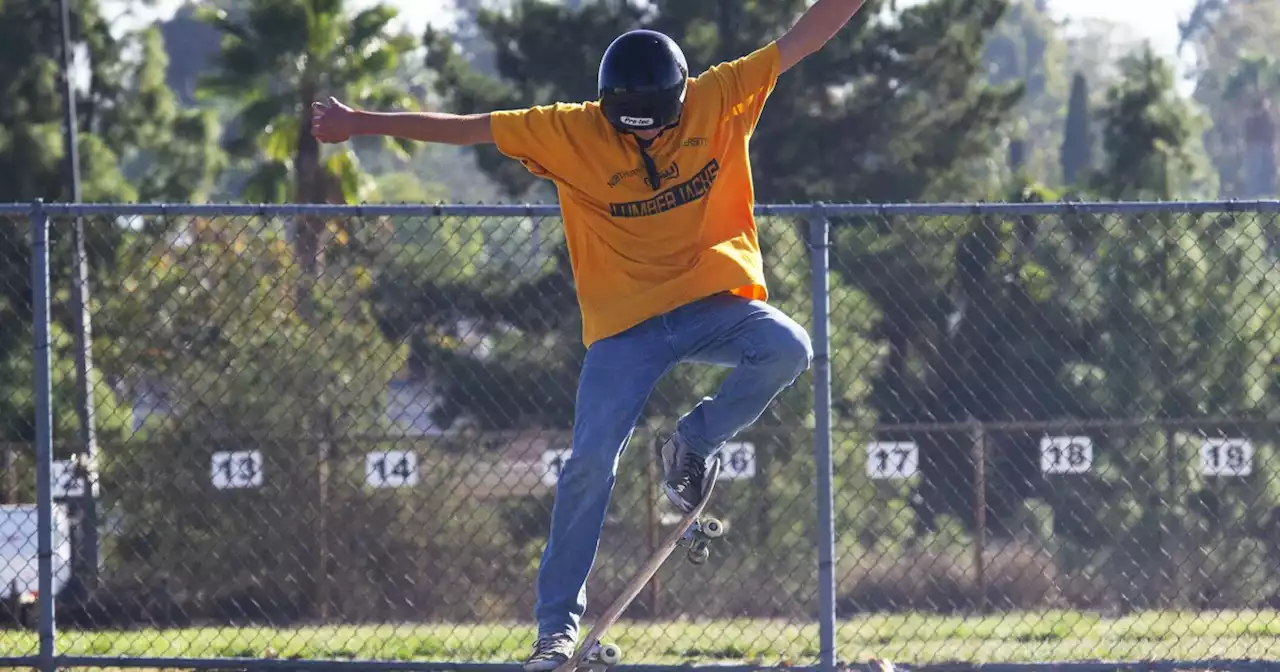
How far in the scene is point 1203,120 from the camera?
963 inches

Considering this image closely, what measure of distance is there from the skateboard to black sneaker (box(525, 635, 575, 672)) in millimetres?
24

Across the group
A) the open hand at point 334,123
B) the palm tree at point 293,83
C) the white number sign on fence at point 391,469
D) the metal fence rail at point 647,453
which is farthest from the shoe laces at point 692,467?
the palm tree at point 293,83

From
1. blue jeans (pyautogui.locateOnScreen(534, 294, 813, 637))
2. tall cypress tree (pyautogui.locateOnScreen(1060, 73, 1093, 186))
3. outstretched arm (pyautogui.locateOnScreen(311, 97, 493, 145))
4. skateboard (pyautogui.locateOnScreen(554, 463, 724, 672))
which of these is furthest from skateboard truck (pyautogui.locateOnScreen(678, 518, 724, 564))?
tall cypress tree (pyautogui.locateOnScreen(1060, 73, 1093, 186))

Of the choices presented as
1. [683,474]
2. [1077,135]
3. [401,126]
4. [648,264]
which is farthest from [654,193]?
[1077,135]

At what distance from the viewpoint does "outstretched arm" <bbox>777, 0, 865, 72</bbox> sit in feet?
18.3

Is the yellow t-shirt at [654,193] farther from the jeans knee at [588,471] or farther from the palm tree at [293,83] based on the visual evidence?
the palm tree at [293,83]

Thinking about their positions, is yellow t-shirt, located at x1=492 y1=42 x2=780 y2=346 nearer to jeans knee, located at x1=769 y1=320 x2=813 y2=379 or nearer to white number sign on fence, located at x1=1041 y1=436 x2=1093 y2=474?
jeans knee, located at x1=769 y1=320 x2=813 y2=379

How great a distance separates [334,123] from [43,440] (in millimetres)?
2442

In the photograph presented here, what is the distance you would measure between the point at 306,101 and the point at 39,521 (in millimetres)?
19875

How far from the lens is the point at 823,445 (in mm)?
6867

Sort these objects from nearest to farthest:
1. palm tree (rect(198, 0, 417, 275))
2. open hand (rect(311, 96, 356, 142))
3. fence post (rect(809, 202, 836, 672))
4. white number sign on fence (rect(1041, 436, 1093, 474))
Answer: open hand (rect(311, 96, 356, 142)), fence post (rect(809, 202, 836, 672)), white number sign on fence (rect(1041, 436, 1093, 474)), palm tree (rect(198, 0, 417, 275))

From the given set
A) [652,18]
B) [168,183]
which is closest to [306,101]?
[168,183]

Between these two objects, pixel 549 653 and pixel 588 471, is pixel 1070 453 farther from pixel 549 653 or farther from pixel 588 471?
pixel 549 653

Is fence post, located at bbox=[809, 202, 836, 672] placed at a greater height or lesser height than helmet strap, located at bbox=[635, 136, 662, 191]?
lesser
